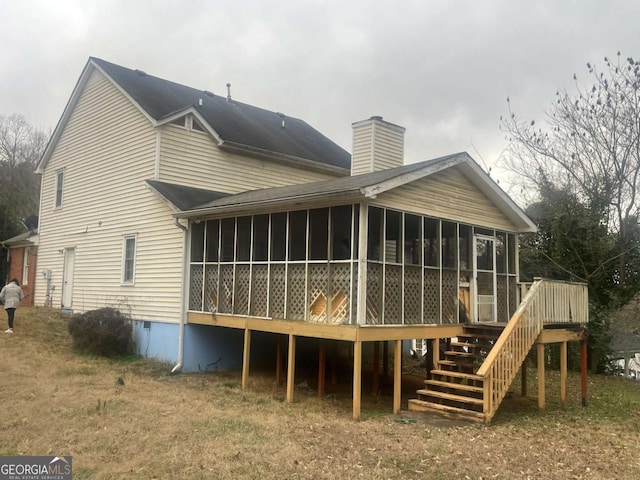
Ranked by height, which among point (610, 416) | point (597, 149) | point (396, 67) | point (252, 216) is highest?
point (396, 67)

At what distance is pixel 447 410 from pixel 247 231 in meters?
5.91

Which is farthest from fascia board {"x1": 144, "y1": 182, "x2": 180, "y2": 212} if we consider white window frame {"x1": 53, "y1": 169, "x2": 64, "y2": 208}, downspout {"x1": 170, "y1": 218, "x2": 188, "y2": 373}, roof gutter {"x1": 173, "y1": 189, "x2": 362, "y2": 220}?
white window frame {"x1": 53, "y1": 169, "x2": 64, "y2": 208}

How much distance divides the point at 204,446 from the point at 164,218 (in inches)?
335

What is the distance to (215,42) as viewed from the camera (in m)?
19.4

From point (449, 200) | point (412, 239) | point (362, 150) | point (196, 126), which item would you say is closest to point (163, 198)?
point (196, 126)

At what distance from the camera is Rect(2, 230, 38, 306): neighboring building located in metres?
22.1

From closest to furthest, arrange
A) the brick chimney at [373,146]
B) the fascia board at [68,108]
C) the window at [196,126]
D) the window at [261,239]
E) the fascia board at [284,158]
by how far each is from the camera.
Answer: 1. the window at [261,239]
2. the brick chimney at [373,146]
3. the window at [196,126]
4. the fascia board at [284,158]
5. the fascia board at [68,108]

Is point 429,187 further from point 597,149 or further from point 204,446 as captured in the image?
point 597,149

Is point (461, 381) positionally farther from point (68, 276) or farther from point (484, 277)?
point (68, 276)

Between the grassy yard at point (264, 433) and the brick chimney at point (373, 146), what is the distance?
6.58m

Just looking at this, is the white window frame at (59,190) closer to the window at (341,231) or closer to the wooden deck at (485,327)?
the wooden deck at (485,327)

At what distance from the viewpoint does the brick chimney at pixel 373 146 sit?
16.5 m

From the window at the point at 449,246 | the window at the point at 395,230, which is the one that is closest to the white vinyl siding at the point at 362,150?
the window at the point at 395,230

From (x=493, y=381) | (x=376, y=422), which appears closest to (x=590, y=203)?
(x=493, y=381)
